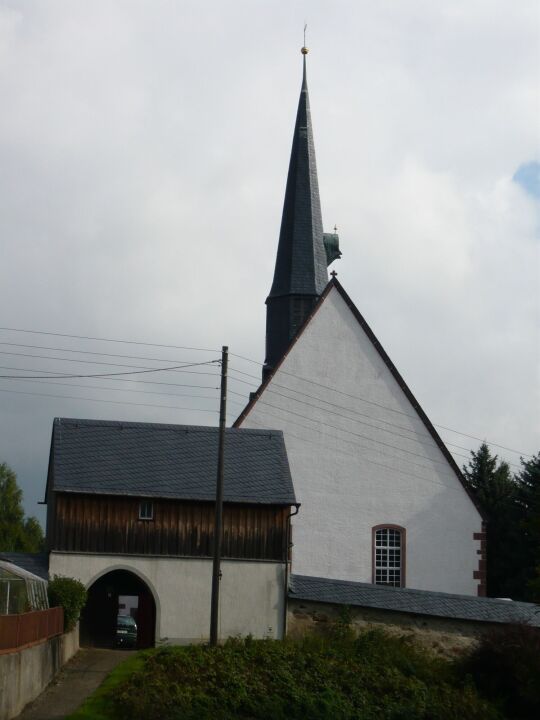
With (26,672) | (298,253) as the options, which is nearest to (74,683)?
(26,672)

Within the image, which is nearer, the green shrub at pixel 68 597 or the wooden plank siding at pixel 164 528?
the green shrub at pixel 68 597

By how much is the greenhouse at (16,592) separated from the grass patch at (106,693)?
2123mm

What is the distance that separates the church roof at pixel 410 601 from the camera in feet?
101

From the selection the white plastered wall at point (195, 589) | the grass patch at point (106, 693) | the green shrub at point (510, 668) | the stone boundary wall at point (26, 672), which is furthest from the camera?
the white plastered wall at point (195, 589)

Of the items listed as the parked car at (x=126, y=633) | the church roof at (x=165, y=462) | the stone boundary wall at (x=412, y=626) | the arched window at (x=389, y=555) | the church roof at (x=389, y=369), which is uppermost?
the church roof at (x=389, y=369)

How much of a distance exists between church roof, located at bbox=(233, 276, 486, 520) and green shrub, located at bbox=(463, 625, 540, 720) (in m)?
12.5

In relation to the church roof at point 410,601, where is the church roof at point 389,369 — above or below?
above

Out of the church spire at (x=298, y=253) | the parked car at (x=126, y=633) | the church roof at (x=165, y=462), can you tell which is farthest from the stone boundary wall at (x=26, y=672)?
the church spire at (x=298, y=253)

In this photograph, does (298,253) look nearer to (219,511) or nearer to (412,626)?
(412,626)

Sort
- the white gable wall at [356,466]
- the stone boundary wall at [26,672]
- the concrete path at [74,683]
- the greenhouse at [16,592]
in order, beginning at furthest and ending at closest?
the white gable wall at [356,466]
the greenhouse at [16,592]
the concrete path at [74,683]
the stone boundary wall at [26,672]

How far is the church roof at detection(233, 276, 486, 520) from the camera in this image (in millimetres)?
38562

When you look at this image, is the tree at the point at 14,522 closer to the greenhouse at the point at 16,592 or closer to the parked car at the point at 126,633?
the parked car at the point at 126,633

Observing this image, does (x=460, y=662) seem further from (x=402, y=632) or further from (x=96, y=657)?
(x=96, y=657)

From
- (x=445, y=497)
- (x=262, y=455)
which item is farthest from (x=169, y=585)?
(x=445, y=497)
